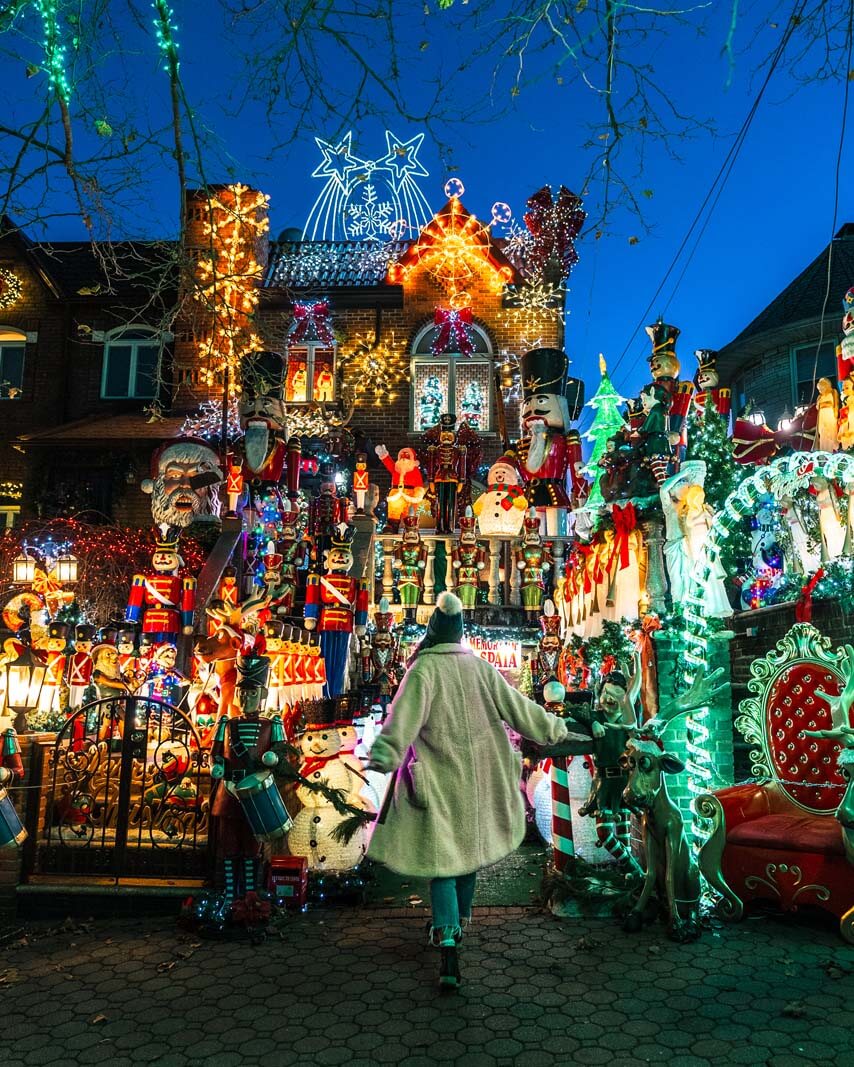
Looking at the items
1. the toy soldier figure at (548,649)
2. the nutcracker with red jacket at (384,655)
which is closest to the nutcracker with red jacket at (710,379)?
the toy soldier figure at (548,649)

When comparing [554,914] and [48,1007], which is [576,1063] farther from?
[48,1007]

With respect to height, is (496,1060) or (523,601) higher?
(523,601)

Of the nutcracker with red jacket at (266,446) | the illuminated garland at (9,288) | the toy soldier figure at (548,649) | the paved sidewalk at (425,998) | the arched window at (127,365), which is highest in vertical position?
the illuminated garland at (9,288)

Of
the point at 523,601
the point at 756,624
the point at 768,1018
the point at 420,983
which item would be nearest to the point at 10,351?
the point at 523,601

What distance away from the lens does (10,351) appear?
17766mm

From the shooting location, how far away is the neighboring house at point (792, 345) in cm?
1812

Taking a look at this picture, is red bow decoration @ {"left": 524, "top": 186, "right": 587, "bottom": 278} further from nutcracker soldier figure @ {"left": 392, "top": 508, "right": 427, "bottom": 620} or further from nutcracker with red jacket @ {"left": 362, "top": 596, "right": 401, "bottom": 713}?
nutcracker with red jacket @ {"left": 362, "top": 596, "right": 401, "bottom": 713}

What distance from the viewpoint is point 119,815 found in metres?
5.73

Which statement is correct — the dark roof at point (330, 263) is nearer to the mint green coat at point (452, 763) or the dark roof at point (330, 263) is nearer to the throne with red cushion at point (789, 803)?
the throne with red cushion at point (789, 803)

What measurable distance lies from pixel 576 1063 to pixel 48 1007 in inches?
101

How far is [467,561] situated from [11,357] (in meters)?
13.1

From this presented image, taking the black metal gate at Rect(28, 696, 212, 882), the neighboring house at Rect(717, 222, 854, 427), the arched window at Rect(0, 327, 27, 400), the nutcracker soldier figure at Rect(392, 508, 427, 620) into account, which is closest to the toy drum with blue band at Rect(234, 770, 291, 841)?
the black metal gate at Rect(28, 696, 212, 882)

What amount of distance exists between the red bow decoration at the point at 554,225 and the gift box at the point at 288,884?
543 inches

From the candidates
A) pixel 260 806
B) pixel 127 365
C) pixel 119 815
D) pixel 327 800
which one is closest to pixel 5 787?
pixel 119 815
